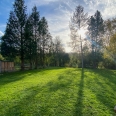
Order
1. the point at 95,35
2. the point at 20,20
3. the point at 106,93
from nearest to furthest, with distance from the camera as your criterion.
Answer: the point at 106,93 < the point at 20,20 < the point at 95,35

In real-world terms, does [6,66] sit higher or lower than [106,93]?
higher

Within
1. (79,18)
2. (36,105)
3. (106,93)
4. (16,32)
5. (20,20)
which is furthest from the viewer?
(20,20)

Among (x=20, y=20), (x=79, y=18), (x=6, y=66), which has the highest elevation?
(x=20, y=20)

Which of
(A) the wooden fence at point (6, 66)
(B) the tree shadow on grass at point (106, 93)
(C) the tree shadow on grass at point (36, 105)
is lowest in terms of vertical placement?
(B) the tree shadow on grass at point (106, 93)

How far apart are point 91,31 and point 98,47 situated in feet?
11.5

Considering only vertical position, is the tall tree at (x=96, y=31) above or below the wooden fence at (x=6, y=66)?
above

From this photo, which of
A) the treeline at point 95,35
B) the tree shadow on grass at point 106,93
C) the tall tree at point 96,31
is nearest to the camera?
the tree shadow on grass at point 106,93

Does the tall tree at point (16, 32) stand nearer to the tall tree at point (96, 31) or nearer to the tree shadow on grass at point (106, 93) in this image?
the tall tree at point (96, 31)

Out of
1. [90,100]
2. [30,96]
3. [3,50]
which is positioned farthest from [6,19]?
[90,100]

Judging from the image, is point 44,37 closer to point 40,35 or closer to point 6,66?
point 40,35

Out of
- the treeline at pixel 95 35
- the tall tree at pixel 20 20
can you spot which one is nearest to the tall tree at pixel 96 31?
the treeline at pixel 95 35

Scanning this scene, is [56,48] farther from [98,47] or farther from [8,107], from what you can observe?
[8,107]

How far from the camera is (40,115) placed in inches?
157

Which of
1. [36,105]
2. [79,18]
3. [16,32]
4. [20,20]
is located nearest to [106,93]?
[36,105]
